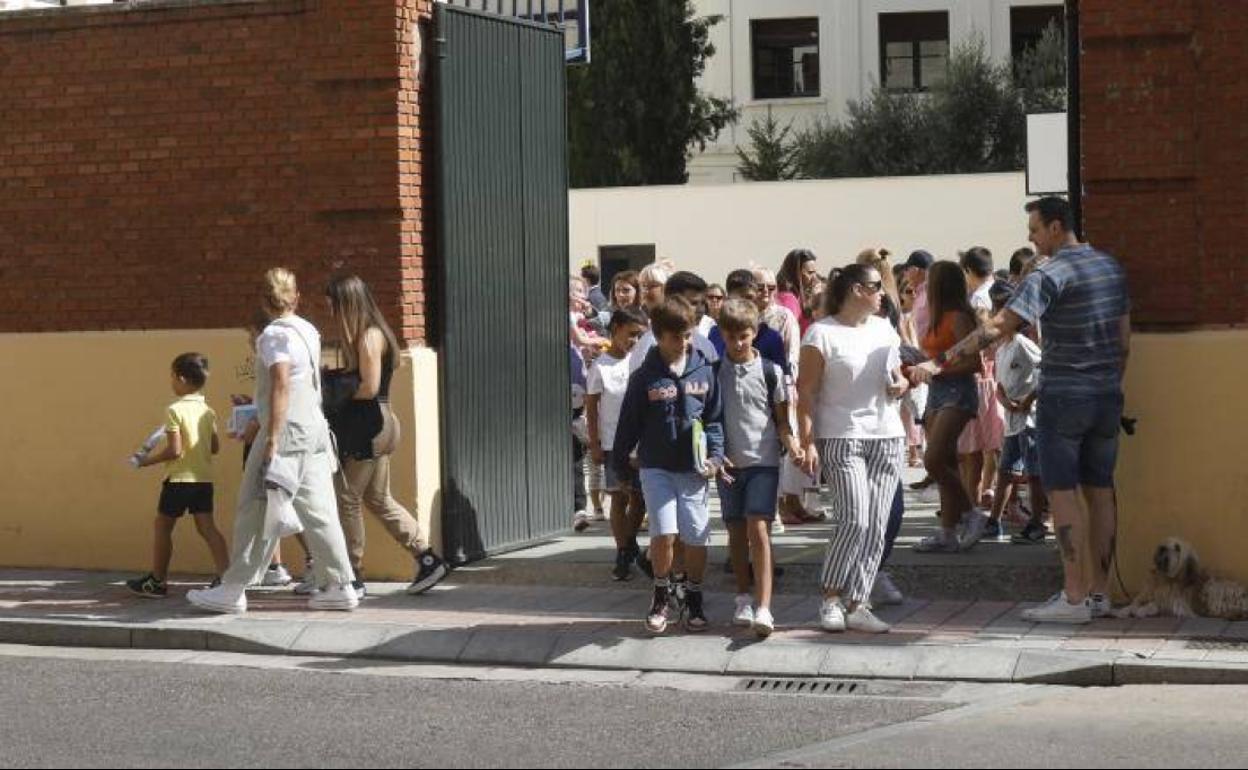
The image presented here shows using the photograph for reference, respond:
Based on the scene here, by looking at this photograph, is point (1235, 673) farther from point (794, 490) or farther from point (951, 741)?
point (794, 490)

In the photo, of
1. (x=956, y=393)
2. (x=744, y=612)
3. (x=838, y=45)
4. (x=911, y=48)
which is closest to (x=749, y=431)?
(x=744, y=612)

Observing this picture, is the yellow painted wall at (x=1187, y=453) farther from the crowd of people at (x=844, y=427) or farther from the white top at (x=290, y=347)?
the white top at (x=290, y=347)

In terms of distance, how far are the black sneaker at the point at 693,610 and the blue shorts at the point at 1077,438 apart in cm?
184

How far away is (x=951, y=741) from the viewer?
830cm

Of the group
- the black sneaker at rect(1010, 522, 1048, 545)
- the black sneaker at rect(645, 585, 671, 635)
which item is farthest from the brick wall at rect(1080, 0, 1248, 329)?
the black sneaker at rect(645, 585, 671, 635)

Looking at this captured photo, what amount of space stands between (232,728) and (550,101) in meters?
6.45

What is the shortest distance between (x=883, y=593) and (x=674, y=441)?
162 cm

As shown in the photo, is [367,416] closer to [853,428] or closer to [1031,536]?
[853,428]

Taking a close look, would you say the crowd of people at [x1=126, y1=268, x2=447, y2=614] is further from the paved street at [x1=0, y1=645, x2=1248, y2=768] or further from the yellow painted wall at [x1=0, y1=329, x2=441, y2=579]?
the paved street at [x1=0, y1=645, x2=1248, y2=768]

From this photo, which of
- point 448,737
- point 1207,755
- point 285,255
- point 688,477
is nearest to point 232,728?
point 448,737

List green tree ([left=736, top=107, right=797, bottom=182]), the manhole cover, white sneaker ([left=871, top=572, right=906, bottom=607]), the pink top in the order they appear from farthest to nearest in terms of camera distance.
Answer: green tree ([left=736, top=107, right=797, bottom=182])
the pink top
white sneaker ([left=871, top=572, right=906, bottom=607])
the manhole cover

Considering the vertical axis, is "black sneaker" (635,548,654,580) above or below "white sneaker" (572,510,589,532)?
above

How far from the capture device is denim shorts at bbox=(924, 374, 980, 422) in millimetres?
12922

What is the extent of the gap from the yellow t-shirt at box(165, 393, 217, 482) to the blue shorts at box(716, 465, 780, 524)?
3.26 meters
